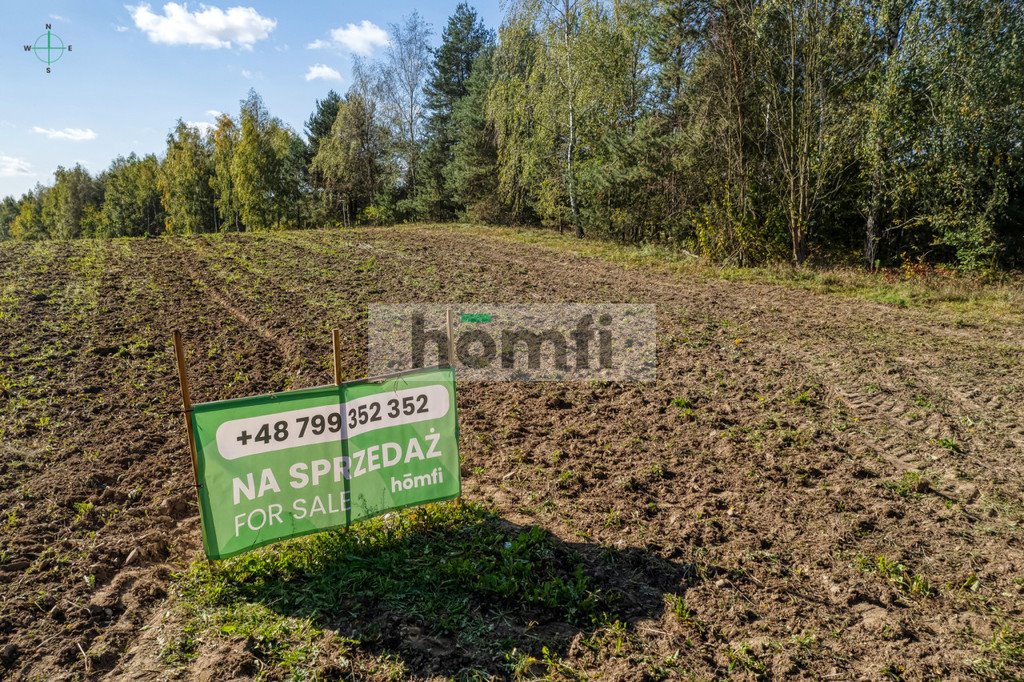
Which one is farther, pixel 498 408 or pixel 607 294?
pixel 607 294

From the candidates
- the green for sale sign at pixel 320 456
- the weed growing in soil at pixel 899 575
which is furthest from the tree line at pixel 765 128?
the green for sale sign at pixel 320 456

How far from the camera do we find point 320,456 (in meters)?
4.20

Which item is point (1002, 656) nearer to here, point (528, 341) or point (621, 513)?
point (621, 513)

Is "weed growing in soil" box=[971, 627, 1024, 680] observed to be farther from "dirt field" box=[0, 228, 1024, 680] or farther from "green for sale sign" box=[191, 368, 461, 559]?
"green for sale sign" box=[191, 368, 461, 559]

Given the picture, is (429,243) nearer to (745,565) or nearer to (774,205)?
(774,205)

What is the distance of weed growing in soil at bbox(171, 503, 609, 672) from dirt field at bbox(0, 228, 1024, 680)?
0.08ft

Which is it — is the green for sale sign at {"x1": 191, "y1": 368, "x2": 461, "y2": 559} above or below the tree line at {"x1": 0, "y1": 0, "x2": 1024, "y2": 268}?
below

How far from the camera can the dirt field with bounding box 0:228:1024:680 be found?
3.39 meters

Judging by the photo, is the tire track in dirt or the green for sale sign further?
the tire track in dirt

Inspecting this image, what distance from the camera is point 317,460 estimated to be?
13.7 feet

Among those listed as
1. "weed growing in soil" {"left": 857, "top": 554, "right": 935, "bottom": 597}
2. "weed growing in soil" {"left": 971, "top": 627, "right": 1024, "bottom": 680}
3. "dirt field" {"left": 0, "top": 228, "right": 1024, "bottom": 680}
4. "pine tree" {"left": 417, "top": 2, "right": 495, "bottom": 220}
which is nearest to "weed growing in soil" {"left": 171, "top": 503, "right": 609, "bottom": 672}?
"dirt field" {"left": 0, "top": 228, "right": 1024, "bottom": 680}

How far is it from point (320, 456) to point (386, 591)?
104 centimetres

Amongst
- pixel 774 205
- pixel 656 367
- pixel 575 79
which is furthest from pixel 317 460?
pixel 575 79

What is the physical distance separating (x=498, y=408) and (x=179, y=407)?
12.5 feet
